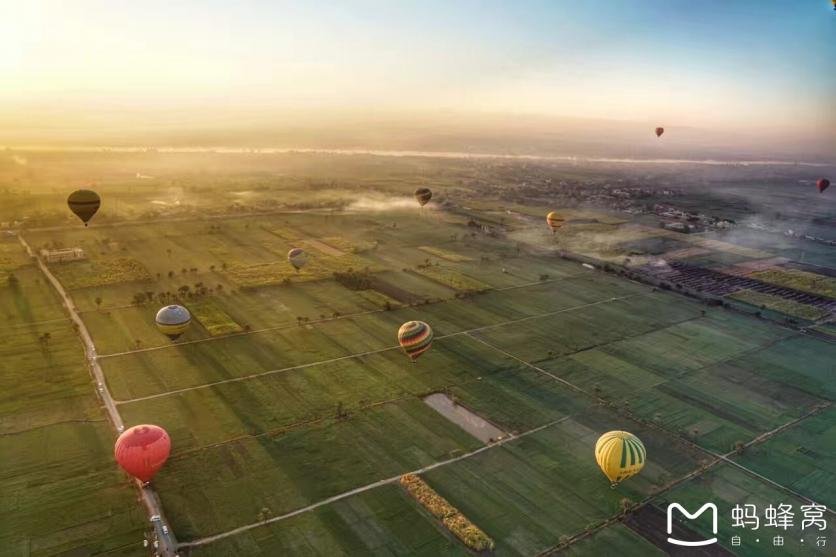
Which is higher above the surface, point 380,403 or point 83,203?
point 83,203

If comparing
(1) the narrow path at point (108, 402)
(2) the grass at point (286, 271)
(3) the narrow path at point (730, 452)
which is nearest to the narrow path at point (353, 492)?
(1) the narrow path at point (108, 402)

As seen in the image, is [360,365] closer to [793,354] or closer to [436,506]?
[436,506]

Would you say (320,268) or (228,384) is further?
(320,268)

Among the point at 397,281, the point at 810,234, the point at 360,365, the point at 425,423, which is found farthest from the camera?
the point at 810,234

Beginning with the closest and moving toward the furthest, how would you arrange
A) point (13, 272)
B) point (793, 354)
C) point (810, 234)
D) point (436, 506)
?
point (436, 506), point (793, 354), point (13, 272), point (810, 234)

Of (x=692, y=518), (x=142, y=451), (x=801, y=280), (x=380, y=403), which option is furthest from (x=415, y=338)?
(x=801, y=280)

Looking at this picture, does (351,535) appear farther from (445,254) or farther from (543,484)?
(445,254)

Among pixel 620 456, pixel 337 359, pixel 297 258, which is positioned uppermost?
pixel 297 258

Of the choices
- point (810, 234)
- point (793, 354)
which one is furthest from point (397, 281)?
A: point (810, 234)
